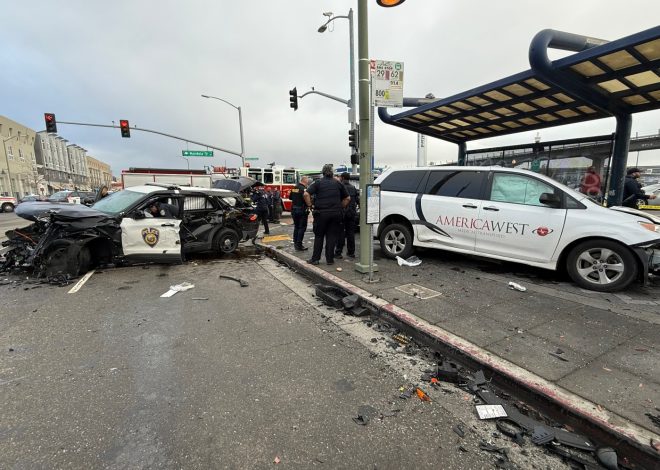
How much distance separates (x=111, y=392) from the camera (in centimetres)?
272

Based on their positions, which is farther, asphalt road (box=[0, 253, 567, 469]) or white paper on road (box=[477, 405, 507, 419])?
white paper on road (box=[477, 405, 507, 419])

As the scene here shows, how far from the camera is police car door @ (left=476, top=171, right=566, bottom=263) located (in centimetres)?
521

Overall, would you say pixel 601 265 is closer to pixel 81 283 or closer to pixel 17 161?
pixel 81 283

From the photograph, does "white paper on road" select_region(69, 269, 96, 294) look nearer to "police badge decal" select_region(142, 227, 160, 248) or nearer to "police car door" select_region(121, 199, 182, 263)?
"police car door" select_region(121, 199, 182, 263)

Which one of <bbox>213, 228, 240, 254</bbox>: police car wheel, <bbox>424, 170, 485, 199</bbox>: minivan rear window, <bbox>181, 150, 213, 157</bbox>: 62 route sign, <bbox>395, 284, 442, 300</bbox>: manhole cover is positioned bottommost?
<bbox>395, 284, 442, 300</bbox>: manhole cover

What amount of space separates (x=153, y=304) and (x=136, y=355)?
158 centimetres

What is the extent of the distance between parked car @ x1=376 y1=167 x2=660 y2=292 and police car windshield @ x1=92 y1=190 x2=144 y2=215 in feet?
16.9

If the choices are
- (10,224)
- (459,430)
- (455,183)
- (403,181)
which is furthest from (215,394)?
(10,224)

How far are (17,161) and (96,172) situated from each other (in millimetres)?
77022

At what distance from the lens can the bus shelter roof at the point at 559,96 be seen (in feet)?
18.5

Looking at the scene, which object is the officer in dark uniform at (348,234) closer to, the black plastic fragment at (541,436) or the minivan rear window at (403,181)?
the minivan rear window at (403,181)

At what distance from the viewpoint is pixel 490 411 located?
255cm

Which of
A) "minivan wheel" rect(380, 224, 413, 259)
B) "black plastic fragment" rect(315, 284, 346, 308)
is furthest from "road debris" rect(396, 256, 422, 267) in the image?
"black plastic fragment" rect(315, 284, 346, 308)

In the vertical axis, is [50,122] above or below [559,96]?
above
